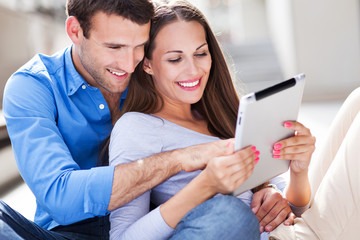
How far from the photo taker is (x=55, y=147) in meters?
1.39

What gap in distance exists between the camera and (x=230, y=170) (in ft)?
3.82

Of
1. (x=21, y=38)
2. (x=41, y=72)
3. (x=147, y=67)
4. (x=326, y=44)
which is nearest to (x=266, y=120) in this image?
(x=147, y=67)

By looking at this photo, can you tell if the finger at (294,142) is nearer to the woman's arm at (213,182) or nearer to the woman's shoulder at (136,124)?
the woman's arm at (213,182)

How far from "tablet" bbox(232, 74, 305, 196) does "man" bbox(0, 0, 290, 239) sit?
10 cm

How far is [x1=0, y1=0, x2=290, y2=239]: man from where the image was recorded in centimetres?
130

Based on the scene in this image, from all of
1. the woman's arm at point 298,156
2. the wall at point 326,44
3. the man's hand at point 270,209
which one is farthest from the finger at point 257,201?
the wall at point 326,44

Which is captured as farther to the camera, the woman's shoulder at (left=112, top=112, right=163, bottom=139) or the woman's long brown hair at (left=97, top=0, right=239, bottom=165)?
the woman's long brown hair at (left=97, top=0, right=239, bottom=165)

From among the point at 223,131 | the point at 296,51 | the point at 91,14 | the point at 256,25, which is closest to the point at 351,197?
the point at 223,131

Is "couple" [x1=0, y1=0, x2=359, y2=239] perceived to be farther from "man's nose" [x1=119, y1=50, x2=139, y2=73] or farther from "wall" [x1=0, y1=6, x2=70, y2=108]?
"wall" [x1=0, y1=6, x2=70, y2=108]

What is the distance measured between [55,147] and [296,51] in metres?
5.80

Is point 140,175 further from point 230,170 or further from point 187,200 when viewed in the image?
point 230,170

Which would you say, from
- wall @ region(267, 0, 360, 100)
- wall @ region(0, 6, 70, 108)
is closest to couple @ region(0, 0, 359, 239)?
wall @ region(0, 6, 70, 108)

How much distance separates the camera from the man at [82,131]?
4.25ft

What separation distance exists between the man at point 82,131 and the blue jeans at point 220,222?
139mm
